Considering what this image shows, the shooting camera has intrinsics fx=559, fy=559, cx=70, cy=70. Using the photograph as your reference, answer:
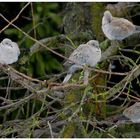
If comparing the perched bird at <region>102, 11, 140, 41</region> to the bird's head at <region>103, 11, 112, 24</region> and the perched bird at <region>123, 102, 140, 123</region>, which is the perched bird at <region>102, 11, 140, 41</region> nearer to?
the bird's head at <region>103, 11, 112, 24</region>

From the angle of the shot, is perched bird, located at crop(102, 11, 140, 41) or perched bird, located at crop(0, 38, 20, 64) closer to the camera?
perched bird, located at crop(0, 38, 20, 64)

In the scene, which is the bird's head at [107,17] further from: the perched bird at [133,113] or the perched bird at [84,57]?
the perched bird at [133,113]

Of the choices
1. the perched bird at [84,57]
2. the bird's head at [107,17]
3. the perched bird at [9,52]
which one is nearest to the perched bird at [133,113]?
the perched bird at [84,57]

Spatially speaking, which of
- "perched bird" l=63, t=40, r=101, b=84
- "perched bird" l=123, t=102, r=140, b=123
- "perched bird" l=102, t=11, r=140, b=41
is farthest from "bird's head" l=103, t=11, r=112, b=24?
"perched bird" l=123, t=102, r=140, b=123

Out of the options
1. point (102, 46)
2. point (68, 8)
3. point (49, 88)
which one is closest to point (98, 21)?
point (102, 46)

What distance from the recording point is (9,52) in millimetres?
2605

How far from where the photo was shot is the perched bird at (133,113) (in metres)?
2.63

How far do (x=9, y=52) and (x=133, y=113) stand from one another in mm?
648

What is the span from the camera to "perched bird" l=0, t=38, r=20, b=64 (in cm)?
258

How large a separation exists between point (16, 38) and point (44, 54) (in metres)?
0.24

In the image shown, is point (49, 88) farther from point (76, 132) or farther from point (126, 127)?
point (126, 127)

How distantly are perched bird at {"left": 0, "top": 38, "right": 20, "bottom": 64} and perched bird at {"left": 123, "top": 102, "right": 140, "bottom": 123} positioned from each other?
583 millimetres

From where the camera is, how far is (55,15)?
147 inches

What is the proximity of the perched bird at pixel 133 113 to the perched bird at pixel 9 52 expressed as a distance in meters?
0.58
